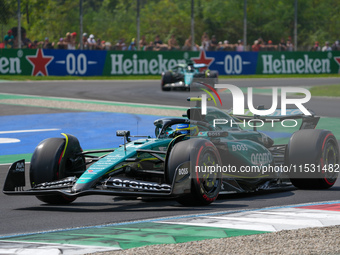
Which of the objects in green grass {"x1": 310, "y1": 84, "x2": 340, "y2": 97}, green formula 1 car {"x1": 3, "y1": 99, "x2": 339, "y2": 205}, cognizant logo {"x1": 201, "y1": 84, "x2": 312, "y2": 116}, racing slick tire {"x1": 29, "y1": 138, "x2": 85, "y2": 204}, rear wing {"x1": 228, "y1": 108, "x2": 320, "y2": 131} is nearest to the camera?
green formula 1 car {"x1": 3, "y1": 99, "x2": 339, "y2": 205}

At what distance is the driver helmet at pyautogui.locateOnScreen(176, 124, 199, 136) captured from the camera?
9.07 m

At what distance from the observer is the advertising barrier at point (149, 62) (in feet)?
107

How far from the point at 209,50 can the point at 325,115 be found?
2013 cm

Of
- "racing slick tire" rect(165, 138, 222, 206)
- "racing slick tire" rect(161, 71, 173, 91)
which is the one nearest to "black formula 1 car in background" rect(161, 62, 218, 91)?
"racing slick tire" rect(161, 71, 173, 91)

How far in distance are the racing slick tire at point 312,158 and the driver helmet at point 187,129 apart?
1248 mm

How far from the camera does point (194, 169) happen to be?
793 cm

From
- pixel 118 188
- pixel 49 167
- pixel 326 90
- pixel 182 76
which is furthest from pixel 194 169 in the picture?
pixel 326 90

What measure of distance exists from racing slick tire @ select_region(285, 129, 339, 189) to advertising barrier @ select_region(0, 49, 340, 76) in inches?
962

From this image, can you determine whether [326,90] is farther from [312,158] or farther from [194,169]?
[194,169]

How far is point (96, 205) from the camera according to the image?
845 centimetres

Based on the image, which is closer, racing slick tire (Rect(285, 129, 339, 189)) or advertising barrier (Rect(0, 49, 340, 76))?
racing slick tire (Rect(285, 129, 339, 189))

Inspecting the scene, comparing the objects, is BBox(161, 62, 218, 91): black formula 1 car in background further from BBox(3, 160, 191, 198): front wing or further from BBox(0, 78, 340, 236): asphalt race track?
BBox(3, 160, 191, 198): front wing

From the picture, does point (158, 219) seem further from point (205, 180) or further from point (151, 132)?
point (151, 132)

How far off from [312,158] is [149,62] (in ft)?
92.6
